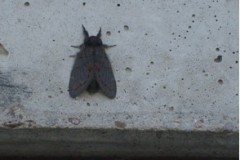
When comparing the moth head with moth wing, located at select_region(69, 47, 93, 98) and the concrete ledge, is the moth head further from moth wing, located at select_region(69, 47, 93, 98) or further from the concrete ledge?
the concrete ledge

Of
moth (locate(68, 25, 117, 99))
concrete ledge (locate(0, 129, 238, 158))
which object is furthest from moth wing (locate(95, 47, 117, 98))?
concrete ledge (locate(0, 129, 238, 158))

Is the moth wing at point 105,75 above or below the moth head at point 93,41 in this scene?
below

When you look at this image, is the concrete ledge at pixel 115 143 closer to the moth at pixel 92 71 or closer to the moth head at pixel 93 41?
the moth at pixel 92 71

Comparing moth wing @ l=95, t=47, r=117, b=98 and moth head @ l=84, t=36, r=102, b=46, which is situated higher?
moth head @ l=84, t=36, r=102, b=46

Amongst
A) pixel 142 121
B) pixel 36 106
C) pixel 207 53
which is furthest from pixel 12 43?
pixel 207 53

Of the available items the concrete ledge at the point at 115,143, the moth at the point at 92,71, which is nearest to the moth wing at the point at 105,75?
the moth at the point at 92,71

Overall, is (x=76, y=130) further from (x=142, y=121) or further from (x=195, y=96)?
(x=195, y=96)

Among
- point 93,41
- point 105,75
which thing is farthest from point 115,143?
point 93,41
